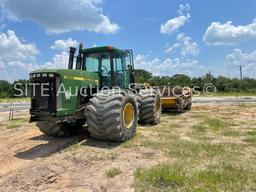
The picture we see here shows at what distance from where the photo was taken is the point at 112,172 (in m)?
6.09

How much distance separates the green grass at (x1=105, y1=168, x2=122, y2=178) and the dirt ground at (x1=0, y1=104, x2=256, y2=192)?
0.04 m

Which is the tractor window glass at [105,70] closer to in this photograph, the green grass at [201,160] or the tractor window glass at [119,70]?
the tractor window glass at [119,70]

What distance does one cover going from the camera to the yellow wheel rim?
9.08 metres

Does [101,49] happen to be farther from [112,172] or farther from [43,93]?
[112,172]

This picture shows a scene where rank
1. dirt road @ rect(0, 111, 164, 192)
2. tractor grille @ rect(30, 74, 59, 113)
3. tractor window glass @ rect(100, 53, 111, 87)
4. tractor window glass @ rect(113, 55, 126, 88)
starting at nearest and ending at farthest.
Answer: dirt road @ rect(0, 111, 164, 192) → tractor grille @ rect(30, 74, 59, 113) → tractor window glass @ rect(100, 53, 111, 87) → tractor window glass @ rect(113, 55, 126, 88)

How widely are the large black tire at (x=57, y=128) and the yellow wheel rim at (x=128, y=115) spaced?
1607 mm

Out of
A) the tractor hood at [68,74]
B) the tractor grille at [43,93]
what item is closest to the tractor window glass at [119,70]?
the tractor hood at [68,74]

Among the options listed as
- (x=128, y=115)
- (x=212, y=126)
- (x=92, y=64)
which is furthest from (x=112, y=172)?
(x=212, y=126)

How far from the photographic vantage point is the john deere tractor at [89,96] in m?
7.94

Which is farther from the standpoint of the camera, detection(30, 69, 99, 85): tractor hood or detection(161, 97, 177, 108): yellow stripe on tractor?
detection(161, 97, 177, 108): yellow stripe on tractor

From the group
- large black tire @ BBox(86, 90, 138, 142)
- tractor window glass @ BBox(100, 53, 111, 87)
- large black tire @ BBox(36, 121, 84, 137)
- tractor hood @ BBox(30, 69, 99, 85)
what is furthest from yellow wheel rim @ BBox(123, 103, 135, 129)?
large black tire @ BBox(36, 121, 84, 137)

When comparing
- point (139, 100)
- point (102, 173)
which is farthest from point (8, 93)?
point (102, 173)

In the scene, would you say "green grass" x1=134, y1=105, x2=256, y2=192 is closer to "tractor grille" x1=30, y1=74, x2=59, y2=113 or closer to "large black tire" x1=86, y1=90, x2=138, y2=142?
"large black tire" x1=86, y1=90, x2=138, y2=142

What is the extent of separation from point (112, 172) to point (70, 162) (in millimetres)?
1248
